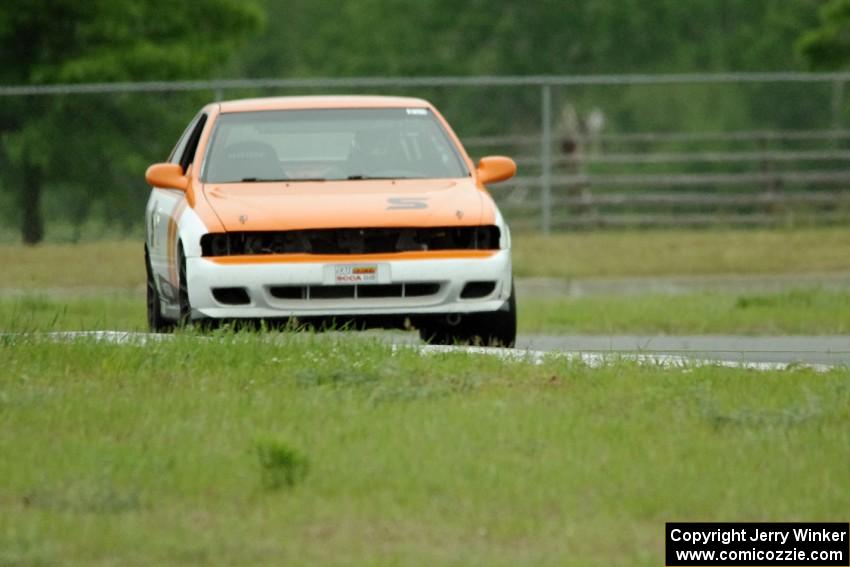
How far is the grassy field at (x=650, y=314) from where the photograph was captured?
14023 millimetres

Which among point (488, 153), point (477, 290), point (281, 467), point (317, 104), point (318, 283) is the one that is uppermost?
point (317, 104)

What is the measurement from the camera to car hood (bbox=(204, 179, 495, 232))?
10281 mm

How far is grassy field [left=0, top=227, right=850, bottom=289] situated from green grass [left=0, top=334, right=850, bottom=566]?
11135 mm

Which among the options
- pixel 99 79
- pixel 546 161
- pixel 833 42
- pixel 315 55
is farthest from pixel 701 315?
pixel 315 55

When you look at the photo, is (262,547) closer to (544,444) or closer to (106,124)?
(544,444)

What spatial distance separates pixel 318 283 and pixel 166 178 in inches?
62.3

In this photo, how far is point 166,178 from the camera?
11.3m

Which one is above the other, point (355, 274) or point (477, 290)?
point (355, 274)

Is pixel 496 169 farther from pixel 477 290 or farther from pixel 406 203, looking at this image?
pixel 477 290

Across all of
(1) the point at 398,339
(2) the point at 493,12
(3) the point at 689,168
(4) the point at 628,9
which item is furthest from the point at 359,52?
(1) the point at 398,339

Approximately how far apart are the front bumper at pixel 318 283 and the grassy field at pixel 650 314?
301 centimetres

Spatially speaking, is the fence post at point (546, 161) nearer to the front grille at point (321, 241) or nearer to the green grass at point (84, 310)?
the green grass at point (84, 310)

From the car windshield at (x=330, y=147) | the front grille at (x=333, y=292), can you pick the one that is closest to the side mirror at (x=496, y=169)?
the car windshield at (x=330, y=147)

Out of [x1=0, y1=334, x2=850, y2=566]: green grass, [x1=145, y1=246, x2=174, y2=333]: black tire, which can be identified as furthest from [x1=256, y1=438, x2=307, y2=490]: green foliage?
[x1=145, y1=246, x2=174, y2=333]: black tire
